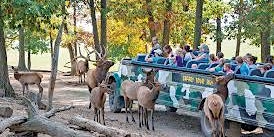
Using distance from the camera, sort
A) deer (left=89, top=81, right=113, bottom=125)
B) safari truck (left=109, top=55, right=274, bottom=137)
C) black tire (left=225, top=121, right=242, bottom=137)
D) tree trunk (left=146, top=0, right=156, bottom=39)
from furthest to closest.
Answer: tree trunk (left=146, top=0, right=156, bottom=39) < deer (left=89, top=81, right=113, bottom=125) < black tire (left=225, top=121, right=242, bottom=137) < safari truck (left=109, top=55, right=274, bottom=137)

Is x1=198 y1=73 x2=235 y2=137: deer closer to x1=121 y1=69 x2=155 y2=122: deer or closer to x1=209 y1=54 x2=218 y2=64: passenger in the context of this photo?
x1=209 y1=54 x2=218 y2=64: passenger

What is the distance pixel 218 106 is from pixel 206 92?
149 cm

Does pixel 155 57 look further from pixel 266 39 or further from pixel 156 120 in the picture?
pixel 266 39

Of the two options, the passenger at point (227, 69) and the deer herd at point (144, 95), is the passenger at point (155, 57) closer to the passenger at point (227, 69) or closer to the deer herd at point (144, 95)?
the deer herd at point (144, 95)

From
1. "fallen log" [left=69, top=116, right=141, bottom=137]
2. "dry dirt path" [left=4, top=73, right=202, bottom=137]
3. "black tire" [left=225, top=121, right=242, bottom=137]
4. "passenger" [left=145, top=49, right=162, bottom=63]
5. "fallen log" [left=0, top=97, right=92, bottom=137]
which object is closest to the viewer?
"fallen log" [left=0, top=97, right=92, bottom=137]

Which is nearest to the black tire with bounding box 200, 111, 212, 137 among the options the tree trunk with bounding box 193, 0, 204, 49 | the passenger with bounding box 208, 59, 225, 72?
the passenger with bounding box 208, 59, 225, 72

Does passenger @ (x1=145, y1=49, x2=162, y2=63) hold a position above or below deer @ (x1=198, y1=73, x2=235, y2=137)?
above

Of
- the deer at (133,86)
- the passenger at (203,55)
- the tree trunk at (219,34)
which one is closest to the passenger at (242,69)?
the passenger at (203,55)

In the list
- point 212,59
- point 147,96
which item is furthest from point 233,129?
point 147,96

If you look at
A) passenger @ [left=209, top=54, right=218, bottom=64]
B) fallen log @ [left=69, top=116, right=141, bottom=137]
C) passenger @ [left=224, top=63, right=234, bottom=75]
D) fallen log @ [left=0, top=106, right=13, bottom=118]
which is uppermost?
passenger @ [left=209, top=54, right=218, bottom=64]

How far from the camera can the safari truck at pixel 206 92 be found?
11797 millimetres

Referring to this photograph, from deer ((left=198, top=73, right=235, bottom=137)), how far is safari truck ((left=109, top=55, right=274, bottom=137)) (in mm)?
261

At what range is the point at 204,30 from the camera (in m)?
33.0

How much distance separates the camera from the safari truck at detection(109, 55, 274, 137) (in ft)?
38.7
